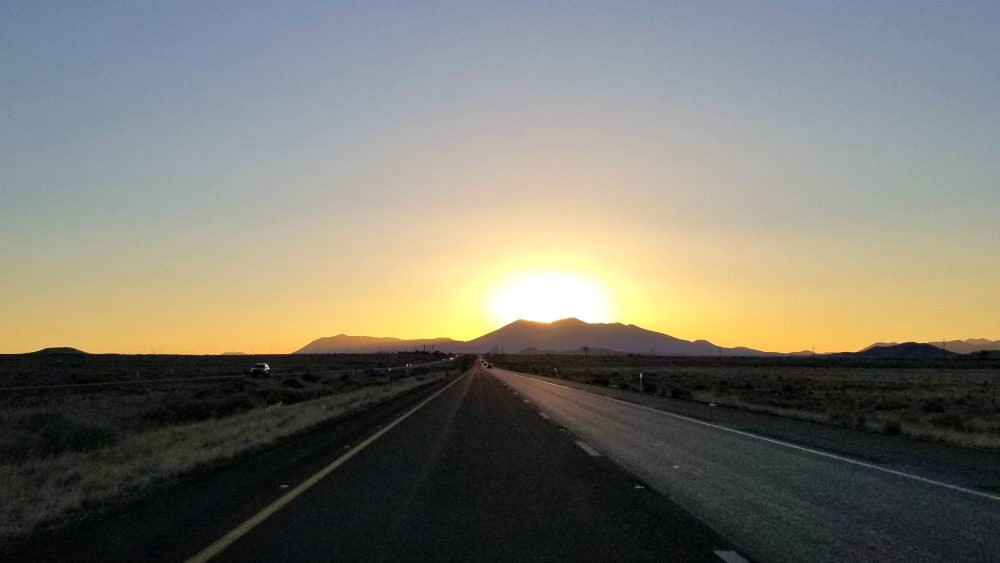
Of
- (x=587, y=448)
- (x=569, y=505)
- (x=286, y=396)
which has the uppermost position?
(x=286, y=396)

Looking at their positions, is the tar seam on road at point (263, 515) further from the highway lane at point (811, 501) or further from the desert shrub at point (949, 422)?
the desert shrub at point (949, 422)

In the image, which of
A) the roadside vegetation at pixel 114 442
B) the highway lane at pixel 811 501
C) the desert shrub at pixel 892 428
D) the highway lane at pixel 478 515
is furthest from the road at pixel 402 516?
the desert shrub at pixel 892 428

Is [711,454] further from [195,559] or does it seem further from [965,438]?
[195,559]

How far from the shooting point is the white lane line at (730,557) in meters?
7.01

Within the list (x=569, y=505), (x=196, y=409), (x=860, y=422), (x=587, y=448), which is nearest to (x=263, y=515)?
(x=569, y=505)

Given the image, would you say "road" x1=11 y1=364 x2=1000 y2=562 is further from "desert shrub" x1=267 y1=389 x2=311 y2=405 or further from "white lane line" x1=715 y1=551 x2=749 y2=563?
"desert shrub" x1=267 y1=389 x2=311 y2=405

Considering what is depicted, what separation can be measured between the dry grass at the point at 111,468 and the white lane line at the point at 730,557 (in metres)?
6.95

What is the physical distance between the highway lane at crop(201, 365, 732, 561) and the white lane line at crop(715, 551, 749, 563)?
0.38ft

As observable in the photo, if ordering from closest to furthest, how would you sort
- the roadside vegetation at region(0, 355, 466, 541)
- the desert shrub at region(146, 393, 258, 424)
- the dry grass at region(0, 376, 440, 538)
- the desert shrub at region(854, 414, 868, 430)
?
the dry grass at region(0, 376, 440, 538), the roadside vegetation at region(0, 355, 466, 541), the desert shrub at region(854, 414, 868, 430), the desert shrub at region(146, 393, 258, 424)

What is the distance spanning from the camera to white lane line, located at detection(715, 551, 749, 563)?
7014 mm

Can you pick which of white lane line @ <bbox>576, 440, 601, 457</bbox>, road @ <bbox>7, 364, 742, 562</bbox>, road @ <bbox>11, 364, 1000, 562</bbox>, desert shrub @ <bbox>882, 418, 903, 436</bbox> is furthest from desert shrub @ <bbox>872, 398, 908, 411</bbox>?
road @ <bbox>7, 364, 742, 562</bbox>

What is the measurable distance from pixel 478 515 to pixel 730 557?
10.3 feet

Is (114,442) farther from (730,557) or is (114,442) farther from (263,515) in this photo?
(730,557)

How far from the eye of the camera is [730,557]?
7.14 meters
